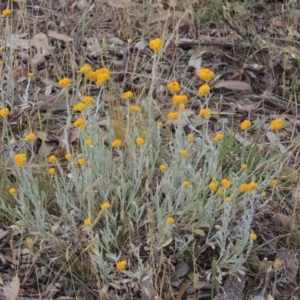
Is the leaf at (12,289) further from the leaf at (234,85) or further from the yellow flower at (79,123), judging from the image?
the leaf at (234,85)

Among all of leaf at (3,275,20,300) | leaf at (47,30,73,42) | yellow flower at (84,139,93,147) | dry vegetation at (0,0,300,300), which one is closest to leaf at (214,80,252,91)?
dry vegetation at (0,0,300,300)

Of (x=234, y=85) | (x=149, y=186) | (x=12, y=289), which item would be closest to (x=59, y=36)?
(x=234, y=85)

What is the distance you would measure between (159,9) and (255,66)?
1.89 feet

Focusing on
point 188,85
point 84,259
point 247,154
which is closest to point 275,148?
point 247,154

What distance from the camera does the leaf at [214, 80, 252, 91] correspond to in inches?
110

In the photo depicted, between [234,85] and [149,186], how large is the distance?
2.93 feet

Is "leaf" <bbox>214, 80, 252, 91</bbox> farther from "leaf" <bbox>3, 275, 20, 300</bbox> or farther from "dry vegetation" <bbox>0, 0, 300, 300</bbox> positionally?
"leaf" <bbox>3, 275, 20, 300</bbox>

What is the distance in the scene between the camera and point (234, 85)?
282 cm

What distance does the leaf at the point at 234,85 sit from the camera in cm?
280

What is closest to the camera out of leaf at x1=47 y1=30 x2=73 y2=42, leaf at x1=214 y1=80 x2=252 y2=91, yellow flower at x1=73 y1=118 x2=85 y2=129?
yellow flower at x1=73 y1=118 x2=85 y2=129

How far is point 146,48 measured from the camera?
301 centimetres

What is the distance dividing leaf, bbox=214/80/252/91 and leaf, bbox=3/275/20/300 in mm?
1312

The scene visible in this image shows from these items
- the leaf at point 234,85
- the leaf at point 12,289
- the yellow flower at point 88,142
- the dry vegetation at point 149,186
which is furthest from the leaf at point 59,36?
the leaf at point 12,289

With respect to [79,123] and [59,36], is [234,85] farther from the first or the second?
[79,123]
